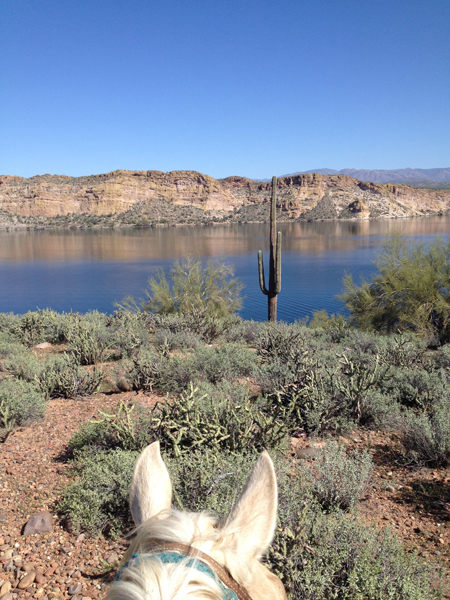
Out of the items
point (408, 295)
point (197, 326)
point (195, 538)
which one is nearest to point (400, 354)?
point (197, 326)

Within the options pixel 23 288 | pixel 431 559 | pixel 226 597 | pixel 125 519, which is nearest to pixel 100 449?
pixel 125 519

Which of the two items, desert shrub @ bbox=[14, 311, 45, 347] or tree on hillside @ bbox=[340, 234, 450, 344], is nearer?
desert shrub @ bbox=[14, 311, 45, 347]

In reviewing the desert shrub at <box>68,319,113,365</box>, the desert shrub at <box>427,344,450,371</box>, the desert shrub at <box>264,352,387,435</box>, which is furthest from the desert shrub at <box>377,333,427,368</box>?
the desert shrub at <box>68,319,113,365</box>

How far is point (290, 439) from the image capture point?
394 centimetres

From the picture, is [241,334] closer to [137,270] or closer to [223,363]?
[223,363]

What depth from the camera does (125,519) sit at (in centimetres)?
301

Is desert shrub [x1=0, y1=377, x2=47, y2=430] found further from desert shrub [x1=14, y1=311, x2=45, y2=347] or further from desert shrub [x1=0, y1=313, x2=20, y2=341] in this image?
desert shrub [x1=0, y1=313, x2=20, y2=341]

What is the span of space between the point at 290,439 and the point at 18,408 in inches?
126

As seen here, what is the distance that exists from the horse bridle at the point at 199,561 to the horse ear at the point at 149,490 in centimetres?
26

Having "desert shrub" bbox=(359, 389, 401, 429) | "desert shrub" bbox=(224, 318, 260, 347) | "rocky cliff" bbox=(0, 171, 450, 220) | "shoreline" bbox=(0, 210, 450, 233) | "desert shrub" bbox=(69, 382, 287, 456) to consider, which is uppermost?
"rocky cliff" bbox=(0, 171, 450, 220)

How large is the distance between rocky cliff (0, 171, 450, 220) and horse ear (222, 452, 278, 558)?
4580 inches

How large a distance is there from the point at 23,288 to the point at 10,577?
3291cm

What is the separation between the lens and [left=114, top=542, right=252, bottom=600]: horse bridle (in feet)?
2.39

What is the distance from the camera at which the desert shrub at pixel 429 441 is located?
3754 mm
